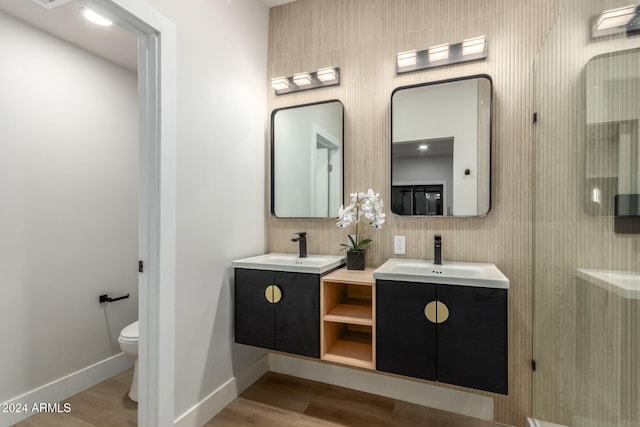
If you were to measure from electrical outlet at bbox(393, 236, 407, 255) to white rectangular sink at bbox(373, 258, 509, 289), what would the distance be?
0.21ft

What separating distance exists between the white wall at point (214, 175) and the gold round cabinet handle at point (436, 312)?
1.22 metres

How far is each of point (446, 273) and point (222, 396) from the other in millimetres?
1533

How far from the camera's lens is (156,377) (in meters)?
1.51

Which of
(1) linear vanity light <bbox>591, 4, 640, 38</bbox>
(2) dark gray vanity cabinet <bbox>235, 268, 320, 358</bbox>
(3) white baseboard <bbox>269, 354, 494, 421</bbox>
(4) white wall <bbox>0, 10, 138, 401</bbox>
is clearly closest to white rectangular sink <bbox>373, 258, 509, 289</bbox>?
(2) dark gray vanity cabinet <bbox>235, 268, 320, 358</bbox>

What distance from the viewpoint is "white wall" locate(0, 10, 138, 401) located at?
1.87m

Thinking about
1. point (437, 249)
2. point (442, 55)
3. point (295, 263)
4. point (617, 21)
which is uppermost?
point (442, 55)

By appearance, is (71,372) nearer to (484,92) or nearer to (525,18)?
(484,92)

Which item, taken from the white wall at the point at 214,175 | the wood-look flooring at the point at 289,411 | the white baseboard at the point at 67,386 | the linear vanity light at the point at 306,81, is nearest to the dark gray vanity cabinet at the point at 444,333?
the wood-look flooring at the point at 289,411

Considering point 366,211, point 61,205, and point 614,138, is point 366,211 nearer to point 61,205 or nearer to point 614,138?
point 614,138

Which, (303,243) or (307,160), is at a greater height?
(307,160)

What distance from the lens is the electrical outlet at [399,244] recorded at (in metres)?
2.05

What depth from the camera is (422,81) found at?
2010mm

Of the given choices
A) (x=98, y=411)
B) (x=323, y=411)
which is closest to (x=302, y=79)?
(x=323, y=411)

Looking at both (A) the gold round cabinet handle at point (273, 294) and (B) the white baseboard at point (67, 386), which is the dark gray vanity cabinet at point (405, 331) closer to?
(A) the gold round cabinet handle at point (273, 294)
